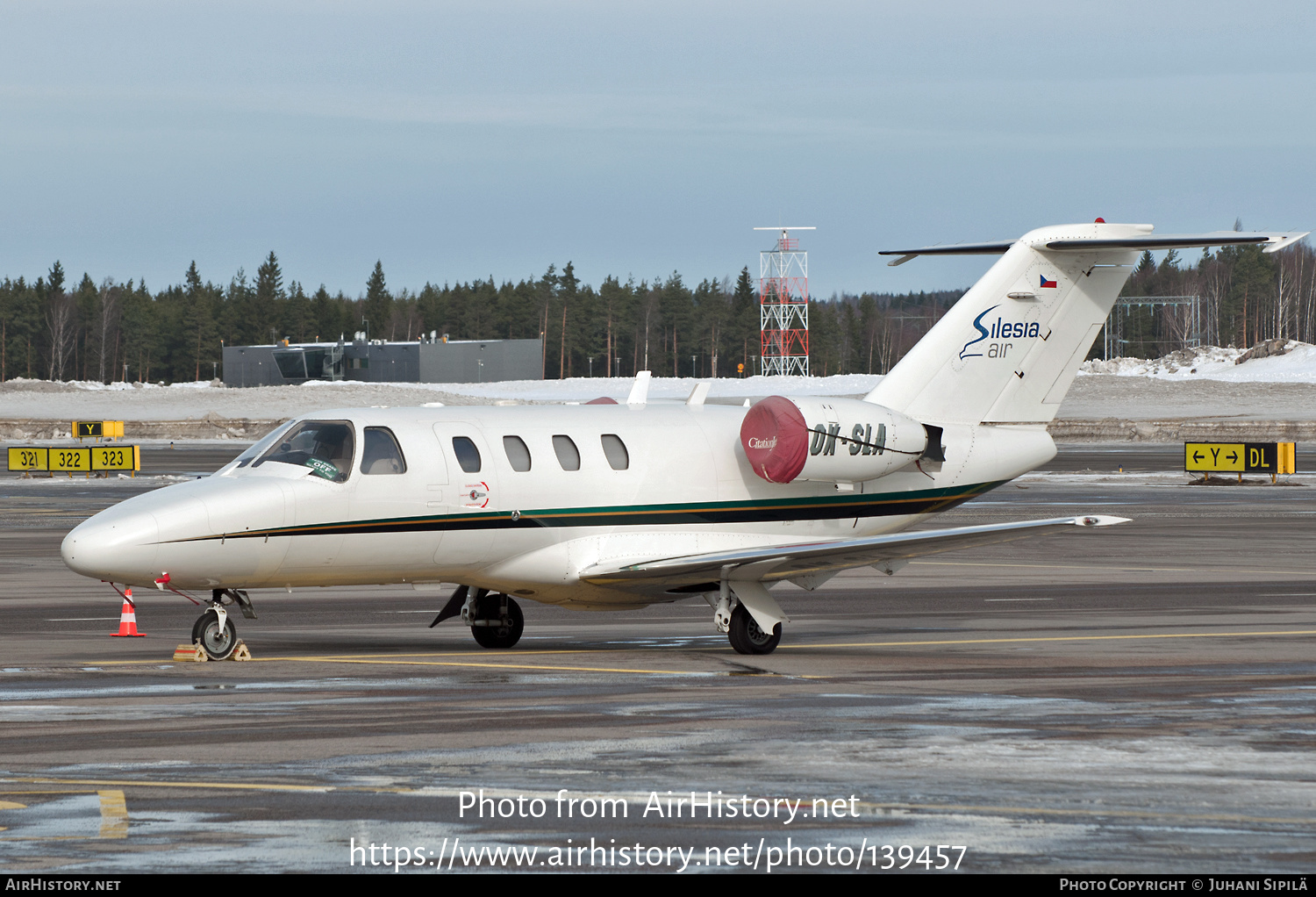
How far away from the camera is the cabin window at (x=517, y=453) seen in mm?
17609

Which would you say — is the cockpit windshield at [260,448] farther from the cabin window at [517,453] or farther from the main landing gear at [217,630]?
the cabin window at [517,453]

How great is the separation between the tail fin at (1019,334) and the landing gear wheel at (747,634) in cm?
399

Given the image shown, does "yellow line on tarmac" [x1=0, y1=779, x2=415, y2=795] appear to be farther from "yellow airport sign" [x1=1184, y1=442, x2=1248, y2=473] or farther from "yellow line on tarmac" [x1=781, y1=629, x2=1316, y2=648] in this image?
"yellow airport sign" [x1=1184, y1=442, x2=1248, y2=473]

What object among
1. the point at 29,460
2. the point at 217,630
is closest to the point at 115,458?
the point at 29,460

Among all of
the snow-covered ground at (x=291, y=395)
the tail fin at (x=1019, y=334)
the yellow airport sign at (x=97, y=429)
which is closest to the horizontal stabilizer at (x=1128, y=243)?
the tail fin at (x=1019, y=334)

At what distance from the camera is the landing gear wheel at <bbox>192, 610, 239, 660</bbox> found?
54.6 ft

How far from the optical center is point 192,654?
651 inches

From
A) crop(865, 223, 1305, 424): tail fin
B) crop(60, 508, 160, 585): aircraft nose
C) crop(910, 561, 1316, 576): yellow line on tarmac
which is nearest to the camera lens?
crop(60, 508, 160, 585): aircraft nose

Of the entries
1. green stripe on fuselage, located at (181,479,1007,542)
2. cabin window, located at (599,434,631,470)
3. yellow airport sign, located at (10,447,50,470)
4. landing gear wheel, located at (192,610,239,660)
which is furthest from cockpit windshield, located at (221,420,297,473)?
yellow airport sign, located at (10,447,50,470)

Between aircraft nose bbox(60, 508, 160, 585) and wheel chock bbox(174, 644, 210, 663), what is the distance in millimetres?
1093

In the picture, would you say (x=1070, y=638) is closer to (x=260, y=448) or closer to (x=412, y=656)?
(x=412, y=656)

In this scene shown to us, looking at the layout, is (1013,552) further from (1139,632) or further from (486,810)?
(486,810)

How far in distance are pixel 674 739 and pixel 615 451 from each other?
22.0ft

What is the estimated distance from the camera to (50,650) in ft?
→ 58.0
